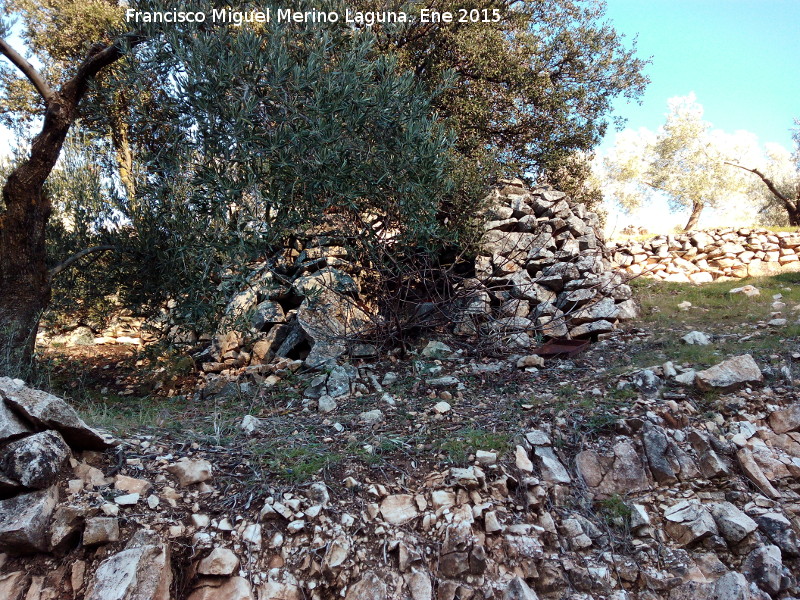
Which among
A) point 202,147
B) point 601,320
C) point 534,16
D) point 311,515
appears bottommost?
point 311,515

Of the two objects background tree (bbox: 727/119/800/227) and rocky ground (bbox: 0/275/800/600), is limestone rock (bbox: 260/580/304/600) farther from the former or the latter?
background tree (bbox: 727/119/800/227)

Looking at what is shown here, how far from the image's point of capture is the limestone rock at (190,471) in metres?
3.50

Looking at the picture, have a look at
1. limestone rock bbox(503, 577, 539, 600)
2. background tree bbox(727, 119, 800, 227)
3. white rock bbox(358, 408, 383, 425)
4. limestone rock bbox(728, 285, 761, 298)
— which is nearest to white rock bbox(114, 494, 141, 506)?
white rock bbox(358, 408, 383, 425)

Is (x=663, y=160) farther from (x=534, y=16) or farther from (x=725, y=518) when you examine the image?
(x=725, y=518)

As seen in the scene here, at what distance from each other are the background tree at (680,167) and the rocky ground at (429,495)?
18165 millimetres

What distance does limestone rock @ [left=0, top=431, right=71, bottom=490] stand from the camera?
3.02 meters

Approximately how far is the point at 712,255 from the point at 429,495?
11.8 metres

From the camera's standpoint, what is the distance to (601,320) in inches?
303

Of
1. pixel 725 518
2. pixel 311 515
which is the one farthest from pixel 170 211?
pixel 725 518

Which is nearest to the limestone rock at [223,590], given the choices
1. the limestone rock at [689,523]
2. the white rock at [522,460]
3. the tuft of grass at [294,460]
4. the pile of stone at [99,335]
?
the tuft of grass at [294,460]

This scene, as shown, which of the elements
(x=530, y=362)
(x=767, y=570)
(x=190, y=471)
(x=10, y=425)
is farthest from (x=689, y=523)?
(x=10, y=425)

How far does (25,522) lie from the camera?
2809 mm

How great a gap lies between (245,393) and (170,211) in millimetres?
2303

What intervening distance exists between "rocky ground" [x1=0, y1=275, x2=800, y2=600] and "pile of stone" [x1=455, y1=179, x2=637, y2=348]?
86.2 inches
